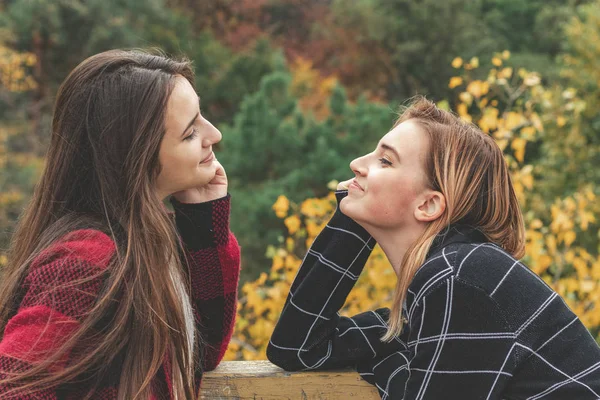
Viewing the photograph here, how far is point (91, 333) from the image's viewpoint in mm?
1179

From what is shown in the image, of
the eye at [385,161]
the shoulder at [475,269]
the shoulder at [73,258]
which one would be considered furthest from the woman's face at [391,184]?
the shoulder at [73,258]

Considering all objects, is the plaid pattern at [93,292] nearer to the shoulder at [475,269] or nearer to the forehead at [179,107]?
the forehead at [179,107]

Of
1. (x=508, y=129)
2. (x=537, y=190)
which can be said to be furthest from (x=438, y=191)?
(x=537, y=190)

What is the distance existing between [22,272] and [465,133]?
0.84 metres

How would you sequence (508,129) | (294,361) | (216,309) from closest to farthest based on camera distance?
1. (294,361)
2. (216,309)
3. (508,129)

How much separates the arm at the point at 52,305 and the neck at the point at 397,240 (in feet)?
1.67

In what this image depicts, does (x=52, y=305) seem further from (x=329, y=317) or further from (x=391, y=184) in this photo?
(x=391, y=184)

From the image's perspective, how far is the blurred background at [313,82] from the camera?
225 inches

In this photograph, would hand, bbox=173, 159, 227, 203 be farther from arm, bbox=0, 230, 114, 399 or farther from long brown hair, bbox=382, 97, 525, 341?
long brown hair, bbox=382, 97, 525, 341

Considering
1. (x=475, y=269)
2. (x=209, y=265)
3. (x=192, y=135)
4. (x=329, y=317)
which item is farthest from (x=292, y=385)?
(x=192, y=135)

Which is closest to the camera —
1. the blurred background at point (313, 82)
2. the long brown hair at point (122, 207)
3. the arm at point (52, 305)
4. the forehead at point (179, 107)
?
the arm at point (52, 305)

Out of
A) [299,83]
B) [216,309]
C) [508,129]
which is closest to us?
[216,309]

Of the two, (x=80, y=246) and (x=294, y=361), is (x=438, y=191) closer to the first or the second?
(x=294, y=361)

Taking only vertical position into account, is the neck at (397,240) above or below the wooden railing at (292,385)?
above
